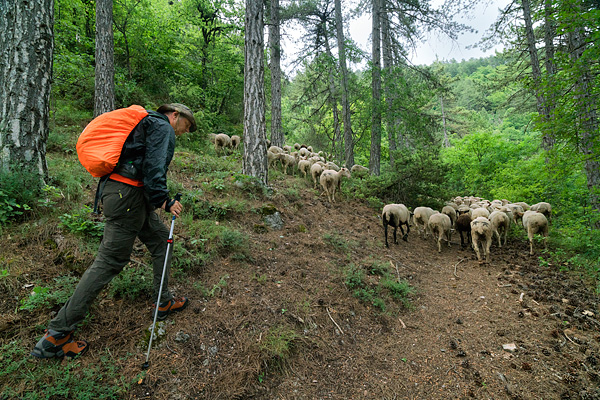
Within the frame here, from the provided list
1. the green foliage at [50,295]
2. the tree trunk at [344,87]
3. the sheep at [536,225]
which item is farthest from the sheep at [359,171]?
the green foliage at [50,295]

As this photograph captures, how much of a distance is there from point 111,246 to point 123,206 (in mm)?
407

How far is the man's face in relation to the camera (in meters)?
3.11

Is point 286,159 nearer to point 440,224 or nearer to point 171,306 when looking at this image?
point 440,224

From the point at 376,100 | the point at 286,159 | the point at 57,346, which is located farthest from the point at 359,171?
the point at 57,346

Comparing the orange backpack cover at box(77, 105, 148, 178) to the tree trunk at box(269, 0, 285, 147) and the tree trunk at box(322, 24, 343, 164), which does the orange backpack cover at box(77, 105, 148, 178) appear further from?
the tree trunk at box(322, 24, 343, 164)

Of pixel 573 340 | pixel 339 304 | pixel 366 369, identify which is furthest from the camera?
pixel 339 304

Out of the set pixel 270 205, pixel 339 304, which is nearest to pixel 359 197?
pixel 270 205

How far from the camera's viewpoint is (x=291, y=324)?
3434 mm

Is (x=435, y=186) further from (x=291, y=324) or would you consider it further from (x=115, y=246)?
(x=115, y=246)

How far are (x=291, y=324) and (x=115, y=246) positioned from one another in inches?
87.5

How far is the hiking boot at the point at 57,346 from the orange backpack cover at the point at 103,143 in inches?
57.6

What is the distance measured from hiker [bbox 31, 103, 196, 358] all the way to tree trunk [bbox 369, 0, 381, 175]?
11.2 meters

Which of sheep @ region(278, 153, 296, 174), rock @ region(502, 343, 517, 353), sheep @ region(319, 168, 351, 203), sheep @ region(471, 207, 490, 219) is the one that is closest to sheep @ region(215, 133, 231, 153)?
sheep @ region(278, 153, 296, 174)

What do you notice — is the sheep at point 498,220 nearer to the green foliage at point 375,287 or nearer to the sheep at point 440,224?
the sheep at point 440,224
